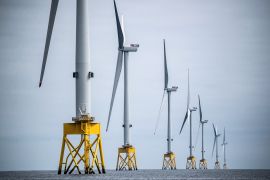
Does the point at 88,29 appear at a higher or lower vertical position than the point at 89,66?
higher

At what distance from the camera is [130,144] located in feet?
643

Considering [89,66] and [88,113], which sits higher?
[89,66]

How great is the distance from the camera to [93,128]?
323 feet

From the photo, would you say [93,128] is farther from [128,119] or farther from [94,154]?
[128,119]

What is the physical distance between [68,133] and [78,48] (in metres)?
13.9

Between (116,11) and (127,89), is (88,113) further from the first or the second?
(127,89)

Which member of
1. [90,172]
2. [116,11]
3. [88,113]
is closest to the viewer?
[88,113]

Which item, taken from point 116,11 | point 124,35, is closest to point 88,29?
point 116,11

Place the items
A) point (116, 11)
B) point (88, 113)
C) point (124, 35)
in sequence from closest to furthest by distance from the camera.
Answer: point (88, 113), point (116, 11), point (124, 35)

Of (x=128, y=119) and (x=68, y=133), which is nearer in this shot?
(x=68, y=133)

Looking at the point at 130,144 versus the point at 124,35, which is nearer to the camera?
the point at 124,35

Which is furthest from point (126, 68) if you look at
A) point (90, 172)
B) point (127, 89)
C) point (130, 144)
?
point (90, 172)

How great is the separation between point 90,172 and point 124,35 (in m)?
77.9

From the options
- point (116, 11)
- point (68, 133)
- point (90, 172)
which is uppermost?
point (116, 11)
